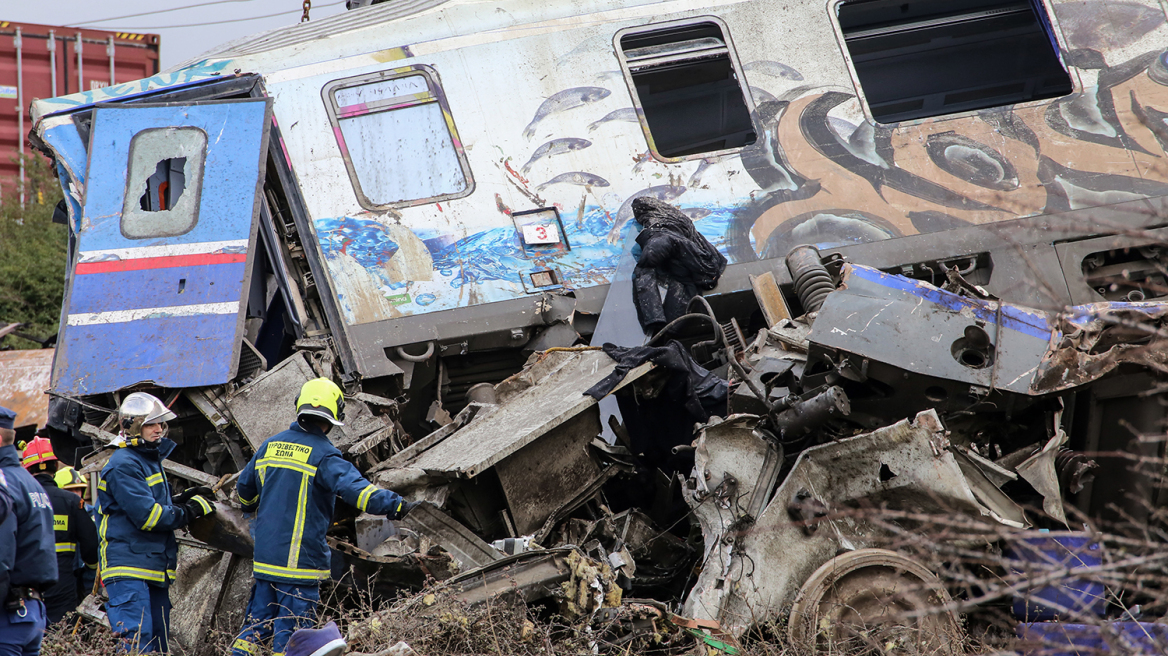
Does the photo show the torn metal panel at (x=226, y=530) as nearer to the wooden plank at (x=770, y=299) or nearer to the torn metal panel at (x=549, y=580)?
the torn metal panel at (x=549, y=580)

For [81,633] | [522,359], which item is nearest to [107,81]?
[522,359]

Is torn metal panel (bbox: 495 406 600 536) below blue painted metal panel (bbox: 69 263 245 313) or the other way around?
below

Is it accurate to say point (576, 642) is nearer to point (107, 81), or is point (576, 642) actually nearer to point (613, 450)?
point (613, 450)

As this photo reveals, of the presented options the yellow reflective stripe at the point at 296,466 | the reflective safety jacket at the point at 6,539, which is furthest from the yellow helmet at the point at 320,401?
the reflective safety jacket at the point at 6,539

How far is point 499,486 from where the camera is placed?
5266 mm

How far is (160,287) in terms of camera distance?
6371mm

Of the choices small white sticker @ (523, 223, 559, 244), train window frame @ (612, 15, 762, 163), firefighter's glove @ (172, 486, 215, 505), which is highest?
train window frame @ (612, 15, 762, 163)

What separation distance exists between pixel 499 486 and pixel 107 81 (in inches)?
497

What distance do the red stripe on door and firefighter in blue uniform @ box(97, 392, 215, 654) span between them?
1.77 metres

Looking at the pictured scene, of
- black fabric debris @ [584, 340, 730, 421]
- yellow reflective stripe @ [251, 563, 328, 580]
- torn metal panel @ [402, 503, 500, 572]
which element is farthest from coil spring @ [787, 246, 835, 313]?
yellow reflective stripe @ [251, 563, 328, 580]

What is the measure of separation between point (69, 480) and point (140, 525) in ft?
4.64

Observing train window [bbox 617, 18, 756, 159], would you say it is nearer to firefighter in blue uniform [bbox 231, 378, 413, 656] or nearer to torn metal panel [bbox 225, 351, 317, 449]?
torn metal panel [bbox 225, 351, 317, 449]

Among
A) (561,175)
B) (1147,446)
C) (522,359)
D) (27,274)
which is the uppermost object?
(561,175)

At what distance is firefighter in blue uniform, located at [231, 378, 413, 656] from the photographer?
448 centimetres
